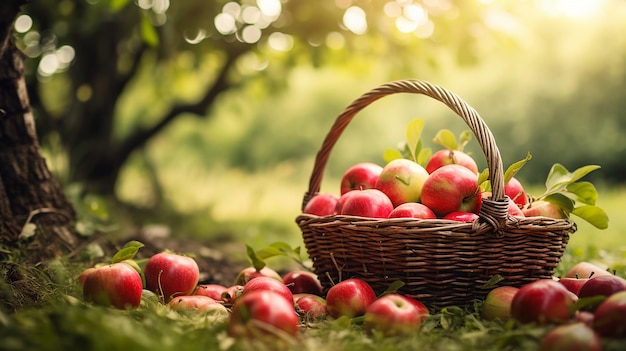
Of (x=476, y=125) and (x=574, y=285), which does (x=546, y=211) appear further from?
(x=476, y=125)

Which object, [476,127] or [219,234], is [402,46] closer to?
[219,234]

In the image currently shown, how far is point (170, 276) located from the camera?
1713 mm

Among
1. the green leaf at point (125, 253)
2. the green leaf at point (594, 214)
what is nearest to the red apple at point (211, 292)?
the green leaf at point (125, 253)

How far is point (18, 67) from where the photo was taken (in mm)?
2049

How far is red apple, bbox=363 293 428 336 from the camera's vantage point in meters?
1.37

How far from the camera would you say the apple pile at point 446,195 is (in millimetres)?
1647

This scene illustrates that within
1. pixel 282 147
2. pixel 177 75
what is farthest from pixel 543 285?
pixel 282 147

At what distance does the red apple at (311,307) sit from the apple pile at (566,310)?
17.8 inches

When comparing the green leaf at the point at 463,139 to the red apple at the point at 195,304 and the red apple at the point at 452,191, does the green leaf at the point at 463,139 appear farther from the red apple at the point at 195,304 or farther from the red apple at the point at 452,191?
the red apple at the point at 195,304

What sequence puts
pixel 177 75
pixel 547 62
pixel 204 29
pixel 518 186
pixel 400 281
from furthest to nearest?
1. pixel 547 62
2. pixel 177 75
3. pixel 204 29
4. pixel 518 186
5. pixel 400 281

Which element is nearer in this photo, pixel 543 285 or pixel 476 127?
pixel 543 285

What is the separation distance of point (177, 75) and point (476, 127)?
15.9ft

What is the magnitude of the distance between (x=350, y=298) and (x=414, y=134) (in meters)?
0.74

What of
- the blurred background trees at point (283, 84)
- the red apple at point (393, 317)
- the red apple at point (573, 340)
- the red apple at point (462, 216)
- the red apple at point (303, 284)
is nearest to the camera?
the red apple at point (573, 340)
